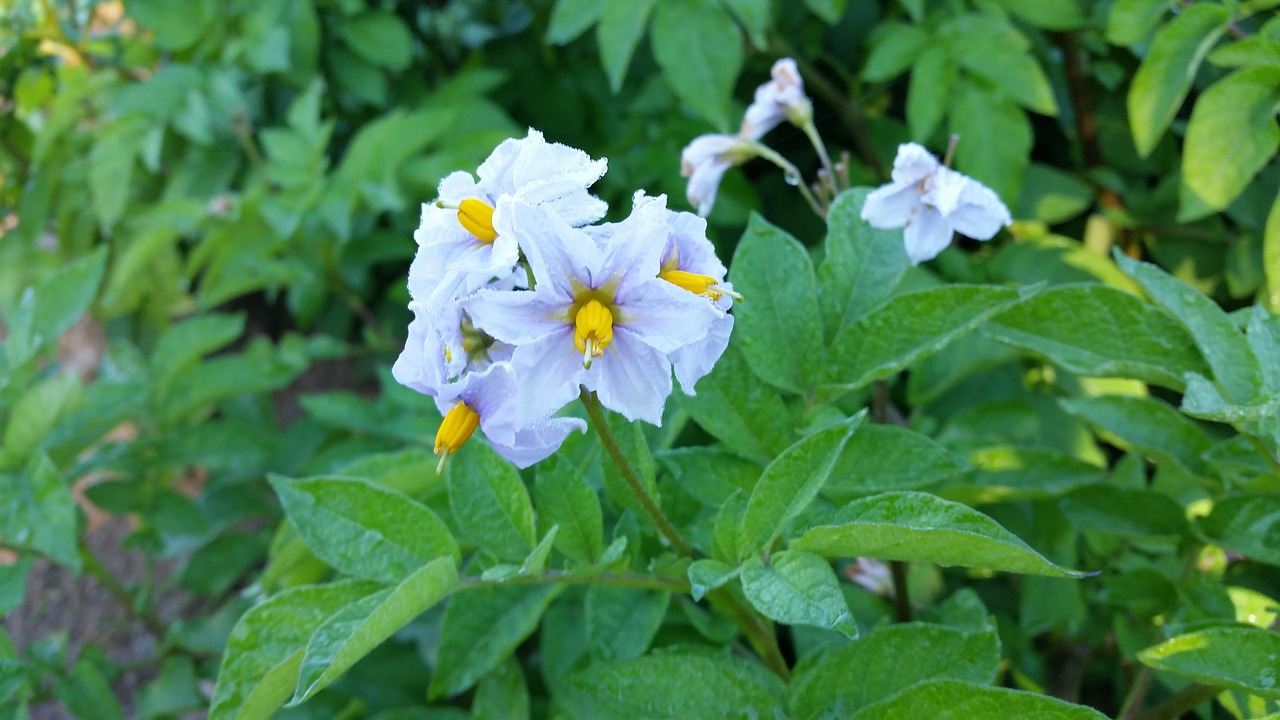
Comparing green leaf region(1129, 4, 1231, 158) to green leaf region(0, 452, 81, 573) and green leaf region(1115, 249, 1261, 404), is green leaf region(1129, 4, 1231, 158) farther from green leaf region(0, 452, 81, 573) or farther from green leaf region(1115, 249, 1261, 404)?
green leaf region(0, 452, 81, 573)

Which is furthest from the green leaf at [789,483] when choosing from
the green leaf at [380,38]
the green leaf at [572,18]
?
the green leaf at [380,38]

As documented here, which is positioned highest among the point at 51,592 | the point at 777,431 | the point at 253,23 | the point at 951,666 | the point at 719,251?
the point at 253,23

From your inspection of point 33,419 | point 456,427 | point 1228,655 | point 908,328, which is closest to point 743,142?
point 908,328

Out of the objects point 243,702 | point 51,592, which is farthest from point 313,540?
point 51,592

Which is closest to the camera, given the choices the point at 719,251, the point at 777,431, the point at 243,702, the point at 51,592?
the point at 243,702

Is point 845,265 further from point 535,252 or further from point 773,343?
point 535,252

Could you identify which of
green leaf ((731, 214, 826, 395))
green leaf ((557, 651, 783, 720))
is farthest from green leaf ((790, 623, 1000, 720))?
green leaf ((731, 214, 826, 395))
